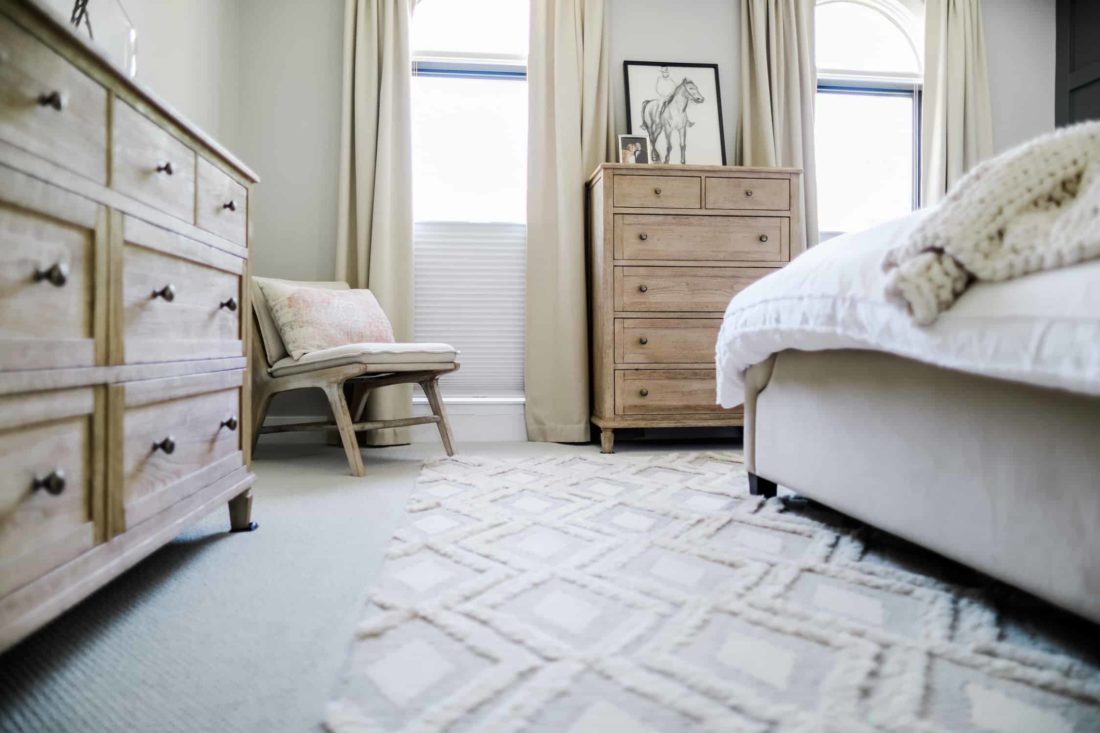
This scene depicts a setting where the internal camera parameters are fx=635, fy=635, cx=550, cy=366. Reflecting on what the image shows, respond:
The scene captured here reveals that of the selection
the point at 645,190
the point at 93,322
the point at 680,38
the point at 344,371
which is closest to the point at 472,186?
the point at 645,190

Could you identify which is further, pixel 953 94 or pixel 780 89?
pixel 953 94

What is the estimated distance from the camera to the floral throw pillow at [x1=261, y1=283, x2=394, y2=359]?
249 cm

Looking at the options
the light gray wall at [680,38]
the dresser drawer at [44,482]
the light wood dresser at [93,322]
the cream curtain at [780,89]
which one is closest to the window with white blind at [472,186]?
the light gray wall at [680,38]

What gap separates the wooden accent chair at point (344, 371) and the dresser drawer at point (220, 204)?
28.5 inches

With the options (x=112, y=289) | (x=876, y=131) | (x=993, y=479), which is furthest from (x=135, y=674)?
(x=876, y=131)

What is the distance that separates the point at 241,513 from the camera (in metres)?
1.55

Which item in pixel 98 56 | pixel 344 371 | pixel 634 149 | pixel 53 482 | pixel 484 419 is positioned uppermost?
pixel 634 149

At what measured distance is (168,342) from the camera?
1.17 meters

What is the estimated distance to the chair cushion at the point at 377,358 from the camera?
2230mm

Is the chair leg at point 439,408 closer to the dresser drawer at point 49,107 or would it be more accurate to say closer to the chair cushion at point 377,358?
the chair cushion at point 377,358

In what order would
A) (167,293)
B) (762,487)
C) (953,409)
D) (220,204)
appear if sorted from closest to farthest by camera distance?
(953,409)
(167,293)
(220,204)
(762,487)

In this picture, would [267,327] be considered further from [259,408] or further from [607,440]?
[607,440]

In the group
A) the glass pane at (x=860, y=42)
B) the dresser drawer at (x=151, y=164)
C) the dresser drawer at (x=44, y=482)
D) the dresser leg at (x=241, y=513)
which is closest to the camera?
the dresser drawer at (x=44, y=482)

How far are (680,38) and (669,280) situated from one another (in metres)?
1.43
